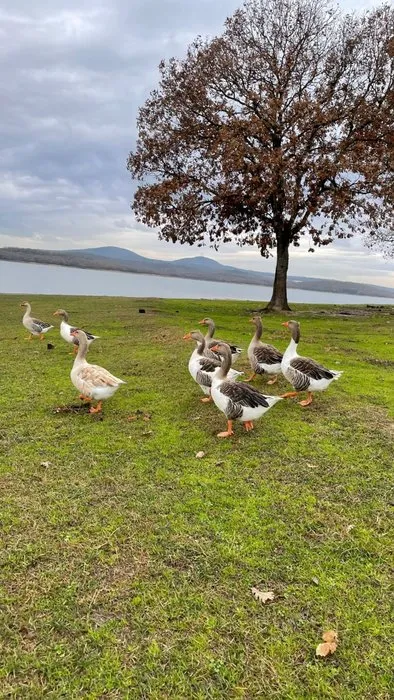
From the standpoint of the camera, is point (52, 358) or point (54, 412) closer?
point (54, 412)

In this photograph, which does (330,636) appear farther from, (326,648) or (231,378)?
(231,378)

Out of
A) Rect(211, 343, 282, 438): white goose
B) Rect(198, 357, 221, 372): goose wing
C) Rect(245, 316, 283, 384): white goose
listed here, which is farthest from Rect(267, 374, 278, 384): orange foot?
Rect(211, 343, 282, 438): white goose

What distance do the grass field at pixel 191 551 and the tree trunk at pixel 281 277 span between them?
68.8 ft

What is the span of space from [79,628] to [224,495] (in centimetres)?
255

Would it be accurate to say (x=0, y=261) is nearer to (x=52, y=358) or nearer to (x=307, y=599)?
(x=52, y=358)

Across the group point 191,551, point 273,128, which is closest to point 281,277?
point 273,128

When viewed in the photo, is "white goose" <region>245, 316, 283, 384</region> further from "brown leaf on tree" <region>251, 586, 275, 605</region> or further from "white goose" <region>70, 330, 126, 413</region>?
"brown leaf on tree" <region>251, 586, 275, 605</region>

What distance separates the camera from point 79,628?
3816 millimetres

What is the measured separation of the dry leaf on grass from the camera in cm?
362

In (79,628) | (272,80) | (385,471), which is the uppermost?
(272,80)

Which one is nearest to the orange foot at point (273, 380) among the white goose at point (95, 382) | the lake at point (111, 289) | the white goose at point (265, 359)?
the white goose at point (265, 359)

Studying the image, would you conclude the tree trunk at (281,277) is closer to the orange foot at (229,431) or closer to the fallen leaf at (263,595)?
the orange foot at (229,431)

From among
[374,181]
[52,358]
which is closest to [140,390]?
[52,358]

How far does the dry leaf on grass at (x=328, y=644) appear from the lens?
3.62 metres
